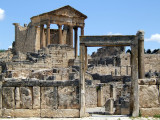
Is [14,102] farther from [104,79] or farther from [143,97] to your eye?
[104,79]

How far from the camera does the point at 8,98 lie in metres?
12.2

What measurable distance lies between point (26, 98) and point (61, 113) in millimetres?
1521

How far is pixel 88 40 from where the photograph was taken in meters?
12.1

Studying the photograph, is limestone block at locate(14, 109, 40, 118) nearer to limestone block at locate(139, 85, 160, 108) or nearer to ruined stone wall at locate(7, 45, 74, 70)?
limestone block at locate(139, 85, 160, 108)

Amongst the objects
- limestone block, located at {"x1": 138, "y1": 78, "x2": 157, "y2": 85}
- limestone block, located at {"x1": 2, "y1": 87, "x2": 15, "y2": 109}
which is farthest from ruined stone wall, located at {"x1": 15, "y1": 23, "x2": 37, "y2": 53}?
limestone block, located at {"x1": 138, "y1": 78, "x2": 157, "y2": 85}

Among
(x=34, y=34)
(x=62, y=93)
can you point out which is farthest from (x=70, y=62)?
(x=62, y=93)

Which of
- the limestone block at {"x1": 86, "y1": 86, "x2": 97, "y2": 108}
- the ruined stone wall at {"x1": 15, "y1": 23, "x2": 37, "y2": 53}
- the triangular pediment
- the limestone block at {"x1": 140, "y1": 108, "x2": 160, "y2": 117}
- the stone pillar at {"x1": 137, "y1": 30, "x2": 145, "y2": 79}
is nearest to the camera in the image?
the limestone block at {"x1": 140, "y1": 108, "x2": 160, "y2": 117}

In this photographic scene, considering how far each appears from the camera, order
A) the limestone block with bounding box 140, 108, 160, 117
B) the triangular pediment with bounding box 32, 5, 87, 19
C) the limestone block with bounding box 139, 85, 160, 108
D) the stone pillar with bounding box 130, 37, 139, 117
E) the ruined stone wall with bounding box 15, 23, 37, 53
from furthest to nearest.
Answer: the ruined stone wall with bounding box 15, 23, 37, 53
the triangular pediment with bounding box 32, 5, 87, 19
the limestone block with bounding box 139, 85, 160, 108
the limestone block with bounding box 140, 108, 160, 117
the stone pillar with bounding box 130, 37, 139, 117

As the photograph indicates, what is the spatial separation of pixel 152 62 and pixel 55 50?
19794mm

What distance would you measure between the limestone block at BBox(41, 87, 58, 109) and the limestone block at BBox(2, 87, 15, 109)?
1.22 metres

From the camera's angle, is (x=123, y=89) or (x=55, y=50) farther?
(x=55, y=50)

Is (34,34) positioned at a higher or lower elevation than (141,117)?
higher

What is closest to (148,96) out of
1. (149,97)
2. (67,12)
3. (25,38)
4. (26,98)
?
(149,97)

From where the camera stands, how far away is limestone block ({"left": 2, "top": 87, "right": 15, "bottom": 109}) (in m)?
12.2
